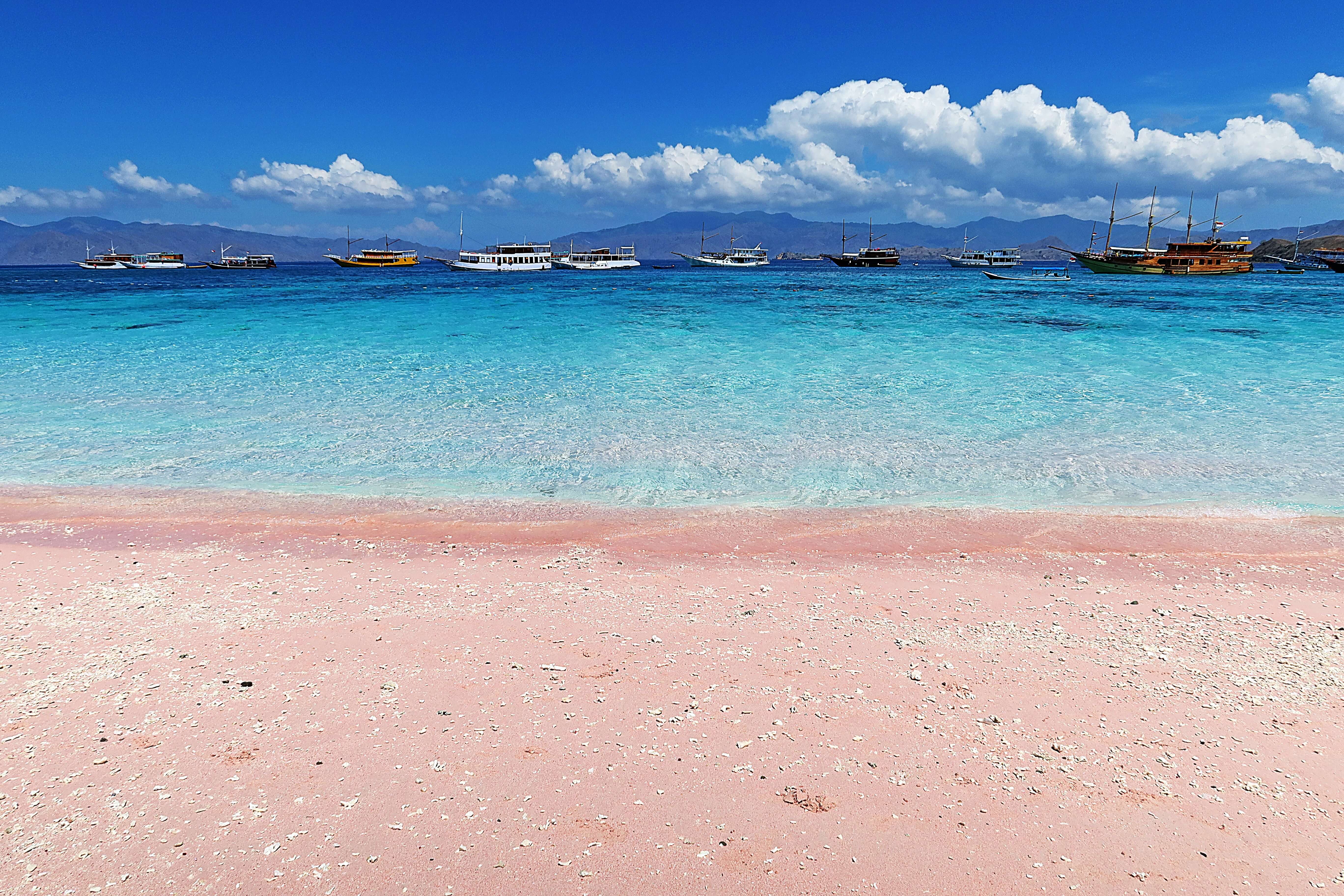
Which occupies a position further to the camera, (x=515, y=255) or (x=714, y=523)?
(x=515, y=255)

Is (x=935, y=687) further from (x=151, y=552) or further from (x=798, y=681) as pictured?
(x=151, y=552)

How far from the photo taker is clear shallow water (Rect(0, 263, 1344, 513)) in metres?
8.91

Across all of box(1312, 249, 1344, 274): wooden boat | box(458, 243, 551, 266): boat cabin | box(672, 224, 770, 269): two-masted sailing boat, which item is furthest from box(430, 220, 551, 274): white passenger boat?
box(1312, 249, 1344, 274): wooden boat

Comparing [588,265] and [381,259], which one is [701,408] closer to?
[588,265]

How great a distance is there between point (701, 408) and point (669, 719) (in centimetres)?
941

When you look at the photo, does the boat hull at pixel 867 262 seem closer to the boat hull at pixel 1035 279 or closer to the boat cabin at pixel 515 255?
the boat hull at pixel 1035 279

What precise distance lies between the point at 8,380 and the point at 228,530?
45.7ft

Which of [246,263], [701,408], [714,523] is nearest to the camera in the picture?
[714,523]

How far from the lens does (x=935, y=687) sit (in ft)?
14.0

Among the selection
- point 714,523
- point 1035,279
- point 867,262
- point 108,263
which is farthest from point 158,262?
point 714,523

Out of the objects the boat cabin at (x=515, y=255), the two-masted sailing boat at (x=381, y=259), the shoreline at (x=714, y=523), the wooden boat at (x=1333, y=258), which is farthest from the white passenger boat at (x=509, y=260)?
the wooden boat at (x=1333, y=258)

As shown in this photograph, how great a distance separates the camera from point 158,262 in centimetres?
12062

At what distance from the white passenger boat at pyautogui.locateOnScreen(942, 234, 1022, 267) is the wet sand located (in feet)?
368

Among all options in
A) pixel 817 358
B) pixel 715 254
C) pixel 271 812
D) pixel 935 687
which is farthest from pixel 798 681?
pixel 715 254
